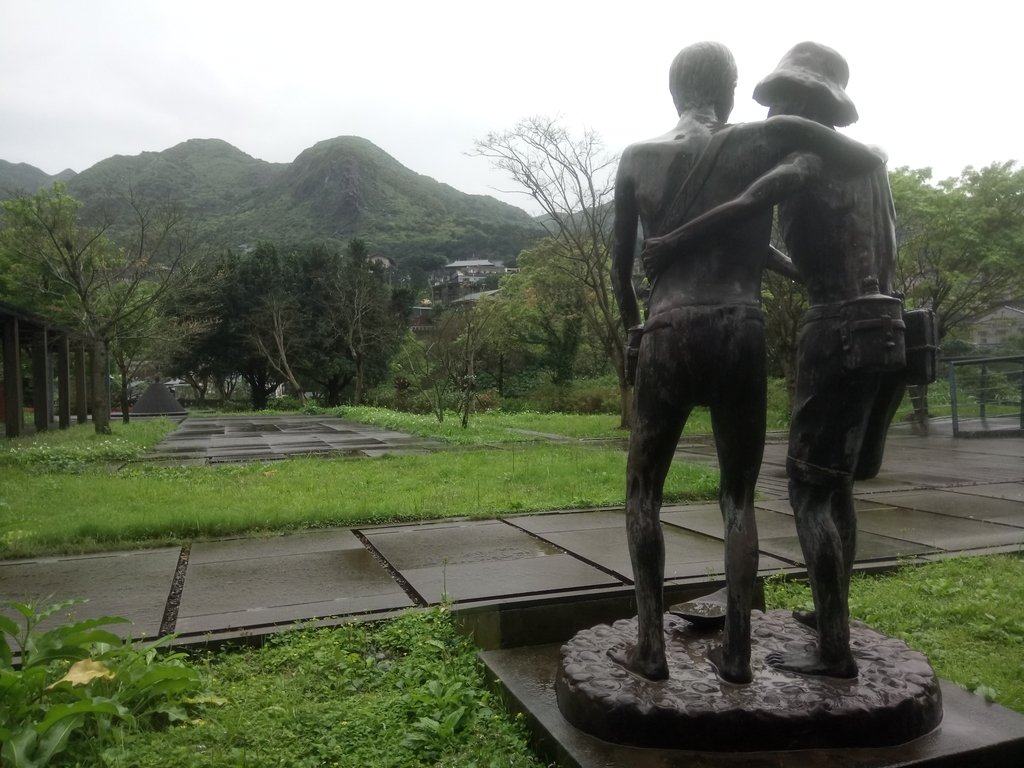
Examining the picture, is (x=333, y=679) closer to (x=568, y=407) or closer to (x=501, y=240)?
(x=568, y=407)

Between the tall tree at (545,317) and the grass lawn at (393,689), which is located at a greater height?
the tall tree at (545,317)

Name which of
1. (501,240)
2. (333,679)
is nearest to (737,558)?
(333,679)

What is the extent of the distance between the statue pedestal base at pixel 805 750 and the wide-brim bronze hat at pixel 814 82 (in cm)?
182

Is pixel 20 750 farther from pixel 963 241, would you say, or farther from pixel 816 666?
pixel 963 241

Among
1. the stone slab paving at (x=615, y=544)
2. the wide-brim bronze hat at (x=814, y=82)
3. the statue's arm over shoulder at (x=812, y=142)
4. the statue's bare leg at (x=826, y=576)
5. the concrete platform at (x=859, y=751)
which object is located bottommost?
the stone slab paving at (x=615, y=544)

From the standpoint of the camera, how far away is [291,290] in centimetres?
3606

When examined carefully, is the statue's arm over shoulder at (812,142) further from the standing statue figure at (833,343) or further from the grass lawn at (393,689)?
the grass lawn at (393,689)

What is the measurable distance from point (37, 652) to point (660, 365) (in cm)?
251

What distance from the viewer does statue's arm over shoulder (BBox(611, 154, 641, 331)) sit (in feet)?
8.46

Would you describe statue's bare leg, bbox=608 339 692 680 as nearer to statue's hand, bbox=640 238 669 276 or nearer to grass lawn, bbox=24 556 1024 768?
statue's hand, bbox=640 238 669 276

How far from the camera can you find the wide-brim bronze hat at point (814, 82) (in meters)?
2.57

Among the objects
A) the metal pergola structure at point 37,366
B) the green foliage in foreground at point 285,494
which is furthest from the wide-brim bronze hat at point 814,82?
the metal pergola structure at point 37,366

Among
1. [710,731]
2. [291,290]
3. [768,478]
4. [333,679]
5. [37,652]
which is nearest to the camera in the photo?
[710,731]

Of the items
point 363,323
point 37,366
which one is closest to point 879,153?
point 37,366
